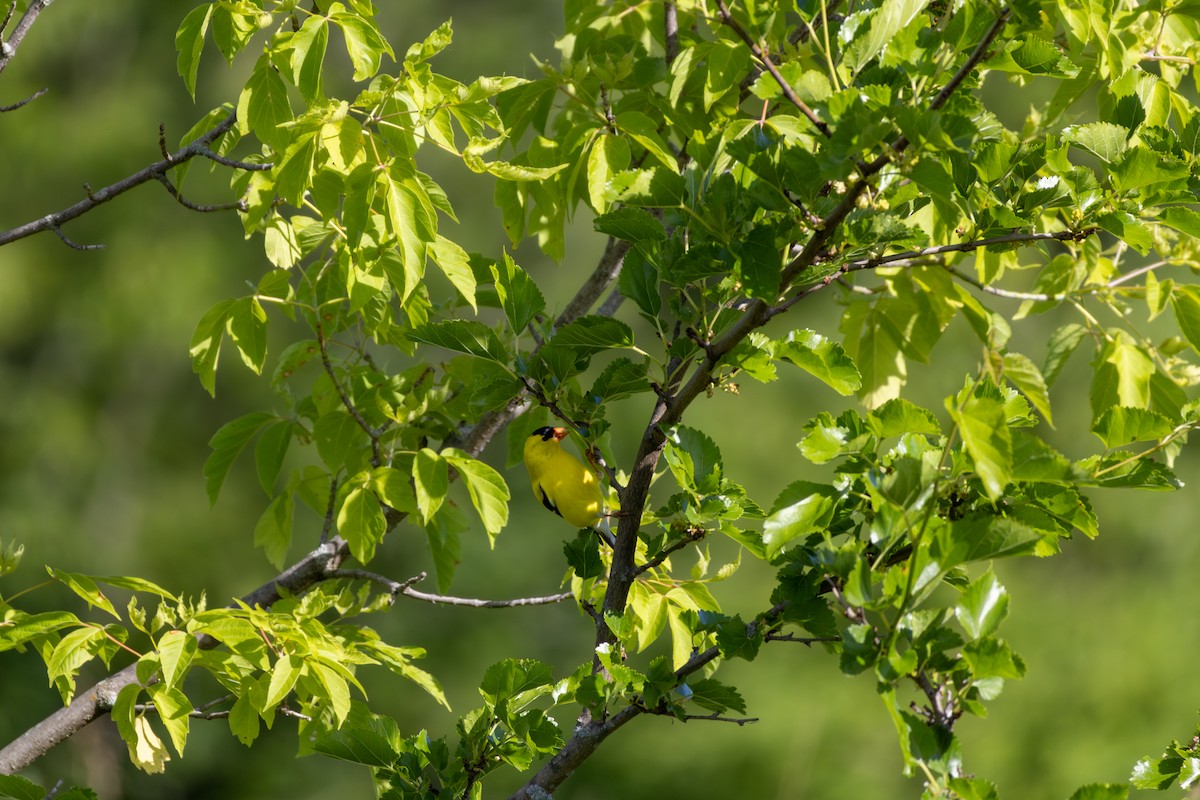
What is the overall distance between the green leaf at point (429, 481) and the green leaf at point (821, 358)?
0.77 metres

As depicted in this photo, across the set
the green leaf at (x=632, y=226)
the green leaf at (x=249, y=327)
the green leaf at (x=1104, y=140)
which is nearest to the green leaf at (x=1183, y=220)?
the green leaf at (x=1104, y=140)

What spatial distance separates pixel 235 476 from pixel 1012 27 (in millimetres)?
10030

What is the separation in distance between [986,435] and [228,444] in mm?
1842

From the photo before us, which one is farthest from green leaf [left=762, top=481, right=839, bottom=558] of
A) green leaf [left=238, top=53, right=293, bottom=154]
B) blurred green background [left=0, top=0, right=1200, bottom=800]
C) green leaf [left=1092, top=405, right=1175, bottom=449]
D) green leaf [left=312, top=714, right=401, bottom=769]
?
blurred green background [left=0, top=0, right=1200, bottom=800]

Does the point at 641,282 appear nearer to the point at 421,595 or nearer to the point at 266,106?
the point at 266,106

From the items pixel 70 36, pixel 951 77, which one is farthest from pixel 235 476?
pixel 951 77

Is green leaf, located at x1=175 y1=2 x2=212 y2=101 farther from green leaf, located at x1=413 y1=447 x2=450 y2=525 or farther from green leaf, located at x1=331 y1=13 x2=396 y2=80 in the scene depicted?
green leaf, located at x1=413 y1=447 x2=450 y2=525

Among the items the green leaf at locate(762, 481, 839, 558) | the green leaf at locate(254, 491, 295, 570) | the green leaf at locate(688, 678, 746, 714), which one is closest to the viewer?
the green leaf at locate(762, 481, 839, 558)

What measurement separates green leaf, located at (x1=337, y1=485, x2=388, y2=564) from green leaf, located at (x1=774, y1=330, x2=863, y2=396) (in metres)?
0.93

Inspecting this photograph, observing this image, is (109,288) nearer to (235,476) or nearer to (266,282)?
(235,476)

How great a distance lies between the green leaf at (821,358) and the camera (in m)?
1.50

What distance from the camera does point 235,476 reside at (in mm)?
10445

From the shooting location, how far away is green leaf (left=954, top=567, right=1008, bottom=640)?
116 centimetres

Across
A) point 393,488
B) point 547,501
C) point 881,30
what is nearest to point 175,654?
point 393,488
